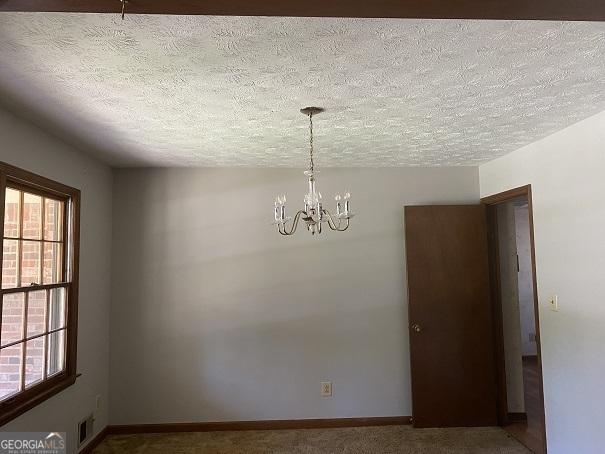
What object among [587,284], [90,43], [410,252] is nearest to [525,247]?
[410,252]

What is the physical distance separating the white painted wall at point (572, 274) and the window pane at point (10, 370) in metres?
3.53

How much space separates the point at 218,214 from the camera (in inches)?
155

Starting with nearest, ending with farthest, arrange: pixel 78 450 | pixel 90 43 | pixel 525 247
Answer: pixel 90 43
pixel 78 450
pixel 525 247

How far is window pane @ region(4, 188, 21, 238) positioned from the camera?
2459 mm

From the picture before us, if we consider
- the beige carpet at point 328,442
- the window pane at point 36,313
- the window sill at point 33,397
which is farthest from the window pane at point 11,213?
the beige carpet at point 328,442

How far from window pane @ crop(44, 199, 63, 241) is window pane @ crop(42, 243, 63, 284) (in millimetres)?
63

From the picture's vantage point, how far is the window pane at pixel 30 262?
103 inches

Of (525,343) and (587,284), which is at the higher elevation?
(587,284)

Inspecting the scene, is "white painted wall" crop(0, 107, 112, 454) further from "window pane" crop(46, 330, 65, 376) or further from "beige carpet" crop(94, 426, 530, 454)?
"beige carpet" crop(94, 426, 530, 454)

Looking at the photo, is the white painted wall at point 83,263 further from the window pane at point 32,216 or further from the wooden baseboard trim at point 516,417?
the wooden baseboard trim at point 516,417

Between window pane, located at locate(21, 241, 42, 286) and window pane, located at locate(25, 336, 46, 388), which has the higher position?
window pane, located at locate(21, 241, 42, 286)

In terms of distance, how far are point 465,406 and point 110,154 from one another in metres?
3.78

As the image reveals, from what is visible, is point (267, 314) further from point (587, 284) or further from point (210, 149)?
point (587, 284)

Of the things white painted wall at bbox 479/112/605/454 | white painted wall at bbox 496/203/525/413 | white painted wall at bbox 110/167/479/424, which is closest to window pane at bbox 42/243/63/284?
white painted wall at bbox 110/167/479/424
